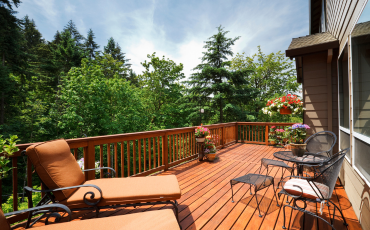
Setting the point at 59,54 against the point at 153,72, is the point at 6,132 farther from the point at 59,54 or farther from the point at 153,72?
the point at 153,72

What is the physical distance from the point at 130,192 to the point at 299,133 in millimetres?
2720

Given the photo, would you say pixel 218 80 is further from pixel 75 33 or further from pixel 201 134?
pixel 75 33

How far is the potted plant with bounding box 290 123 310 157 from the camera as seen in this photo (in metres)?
2.64

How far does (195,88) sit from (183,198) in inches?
409

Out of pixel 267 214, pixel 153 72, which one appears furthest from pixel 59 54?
pixel 267 214

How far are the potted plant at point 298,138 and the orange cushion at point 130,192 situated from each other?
2.03 m

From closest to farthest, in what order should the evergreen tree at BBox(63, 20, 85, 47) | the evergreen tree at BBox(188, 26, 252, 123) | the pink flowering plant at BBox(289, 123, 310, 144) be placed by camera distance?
the pink flowering plant at BBox(289, 123, 310, 144)
the evergreen tree at BBox(188, 26, 252, 123)
the evergreen tree at BBox(63, 20, 85, 47)

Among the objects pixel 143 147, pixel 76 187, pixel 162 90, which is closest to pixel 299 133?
pixel 76 187

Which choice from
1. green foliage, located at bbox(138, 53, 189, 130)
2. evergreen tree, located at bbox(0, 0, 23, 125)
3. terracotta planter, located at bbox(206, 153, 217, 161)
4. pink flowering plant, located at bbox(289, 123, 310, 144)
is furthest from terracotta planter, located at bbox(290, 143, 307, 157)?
evergreen tree, located at bbox(0, 0, 23, 125)

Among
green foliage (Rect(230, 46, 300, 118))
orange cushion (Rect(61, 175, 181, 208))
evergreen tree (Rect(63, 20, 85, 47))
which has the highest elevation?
evergreen tree (Rect(63, 20, 85, 47))

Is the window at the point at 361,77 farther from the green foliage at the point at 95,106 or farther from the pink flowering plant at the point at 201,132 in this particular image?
the green foliage at the point at 95,106

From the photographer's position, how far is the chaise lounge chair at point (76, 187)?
1.66 meters

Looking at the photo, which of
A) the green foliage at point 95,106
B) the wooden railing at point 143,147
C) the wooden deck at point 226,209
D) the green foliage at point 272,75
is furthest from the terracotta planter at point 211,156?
the green foliage at point 272,75

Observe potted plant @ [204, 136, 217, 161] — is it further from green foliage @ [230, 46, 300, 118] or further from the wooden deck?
green foliage @ [230, 46, 300, 118]
